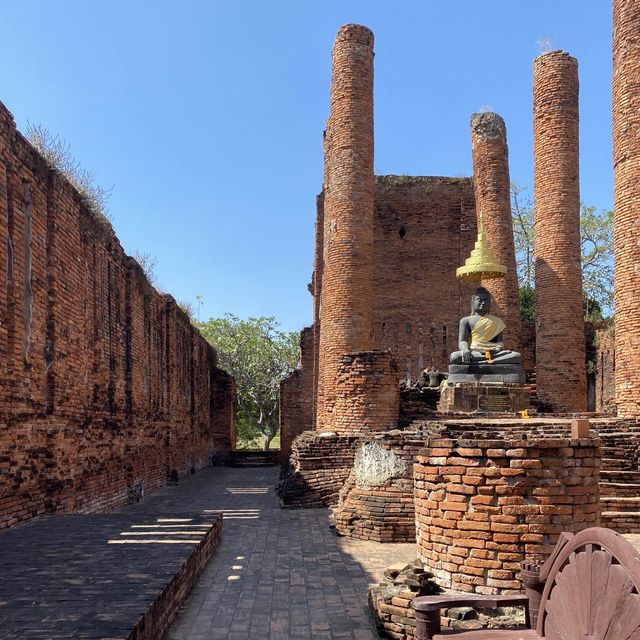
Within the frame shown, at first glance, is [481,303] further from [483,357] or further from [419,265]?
[419,265]

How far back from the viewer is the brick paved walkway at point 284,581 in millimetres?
5020

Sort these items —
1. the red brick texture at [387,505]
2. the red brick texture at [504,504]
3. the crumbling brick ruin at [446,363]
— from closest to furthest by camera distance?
the red brick texture at [504,504] < the crumbling brick ruin at [446,363] < the red brick texture at [387,505]

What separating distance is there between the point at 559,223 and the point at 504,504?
48.9 ft

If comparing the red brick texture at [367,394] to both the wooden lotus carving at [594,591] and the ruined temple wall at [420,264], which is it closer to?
the wooden lotus carving at [594,591]

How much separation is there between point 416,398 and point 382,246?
9627mm

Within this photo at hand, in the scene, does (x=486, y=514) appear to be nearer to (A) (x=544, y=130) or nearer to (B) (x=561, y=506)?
(B) (x=561, y=506)

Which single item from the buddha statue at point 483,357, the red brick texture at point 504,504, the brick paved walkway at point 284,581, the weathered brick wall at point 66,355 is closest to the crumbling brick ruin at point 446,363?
the red brick texture at point 504,504

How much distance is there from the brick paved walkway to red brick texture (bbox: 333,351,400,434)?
2244mm

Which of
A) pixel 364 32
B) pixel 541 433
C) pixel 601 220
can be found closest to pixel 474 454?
pixel 541 433

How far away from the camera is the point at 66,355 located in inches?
361

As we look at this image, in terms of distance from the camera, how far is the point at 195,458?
21.1 metres

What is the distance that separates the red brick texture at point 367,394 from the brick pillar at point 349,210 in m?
2.80

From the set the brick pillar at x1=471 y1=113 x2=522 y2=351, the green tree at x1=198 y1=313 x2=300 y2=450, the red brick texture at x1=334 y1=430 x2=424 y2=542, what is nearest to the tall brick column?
the red brick texture at x1=334 y1=430 x2=424 y2=542

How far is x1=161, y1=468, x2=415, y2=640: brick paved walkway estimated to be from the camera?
16.5ft
